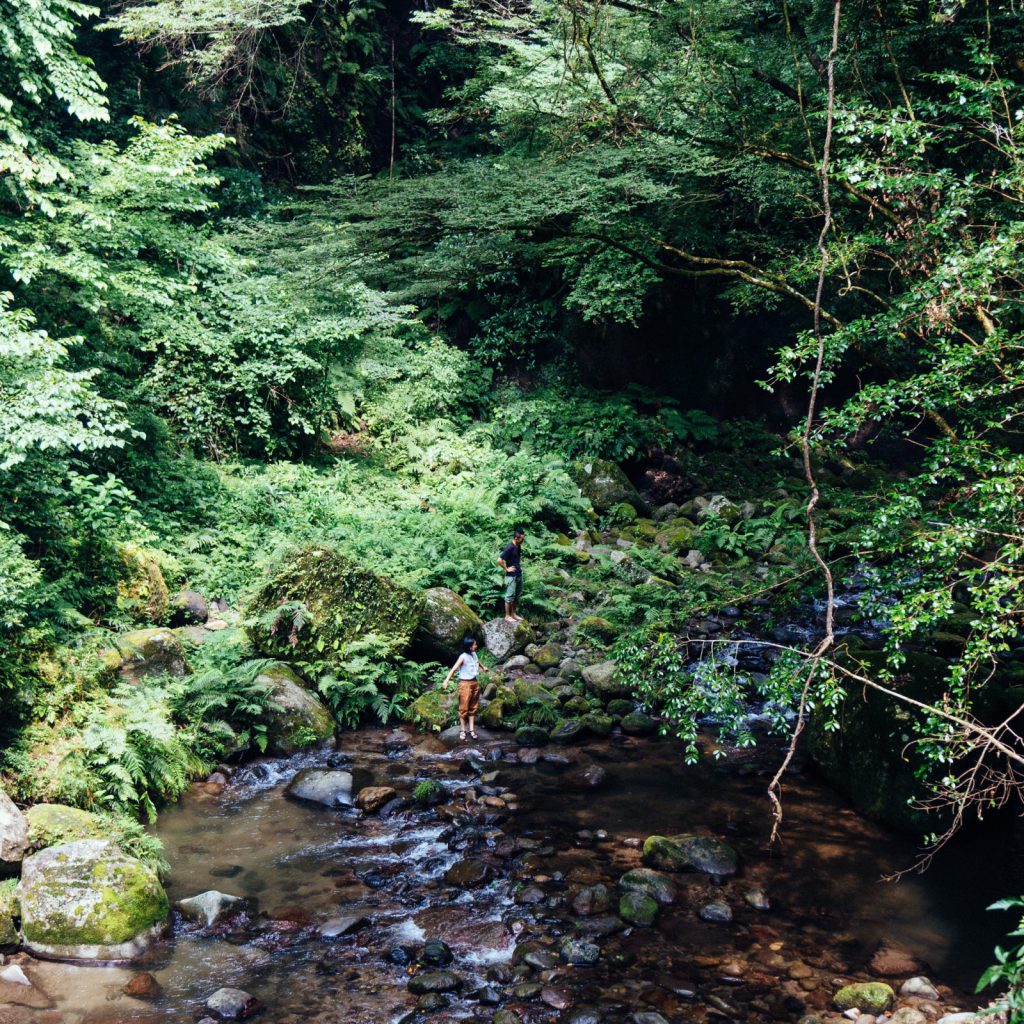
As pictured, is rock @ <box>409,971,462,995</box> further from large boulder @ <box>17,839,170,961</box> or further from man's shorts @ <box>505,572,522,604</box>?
man's shorts @ <box>505,572,522,604</box>

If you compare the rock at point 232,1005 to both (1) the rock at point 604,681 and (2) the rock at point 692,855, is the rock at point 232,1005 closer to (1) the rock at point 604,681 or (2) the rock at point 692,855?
(2) the rock at point 692,855

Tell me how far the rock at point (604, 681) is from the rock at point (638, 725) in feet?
1.35

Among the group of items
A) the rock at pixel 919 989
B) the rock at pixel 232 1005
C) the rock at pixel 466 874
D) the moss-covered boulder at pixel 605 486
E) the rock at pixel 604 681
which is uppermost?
the moss-covered boulder at pixel 605 486

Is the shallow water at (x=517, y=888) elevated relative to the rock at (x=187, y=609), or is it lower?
lower

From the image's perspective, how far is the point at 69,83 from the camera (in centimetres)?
890

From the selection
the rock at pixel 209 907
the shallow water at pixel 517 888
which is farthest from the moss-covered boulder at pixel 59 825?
the rock at pixel 209 907

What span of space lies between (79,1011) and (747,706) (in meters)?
8.08

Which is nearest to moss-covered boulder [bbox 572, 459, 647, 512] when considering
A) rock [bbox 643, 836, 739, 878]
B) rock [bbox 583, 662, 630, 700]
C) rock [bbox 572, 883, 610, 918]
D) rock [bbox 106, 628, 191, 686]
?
rock [bbox 583, 662, 630, 700]

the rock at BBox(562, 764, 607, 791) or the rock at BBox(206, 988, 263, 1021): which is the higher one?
the rock at BBox(206, 988, 263, 1021)

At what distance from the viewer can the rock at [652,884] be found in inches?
254

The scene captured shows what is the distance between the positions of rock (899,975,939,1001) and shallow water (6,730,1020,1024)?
0.16m

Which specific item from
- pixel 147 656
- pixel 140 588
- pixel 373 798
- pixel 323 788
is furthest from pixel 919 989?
pixel 140 588

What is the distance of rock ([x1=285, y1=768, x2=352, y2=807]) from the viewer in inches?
321

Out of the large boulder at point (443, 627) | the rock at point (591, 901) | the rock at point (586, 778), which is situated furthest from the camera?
the large boulder at point (443, 627)
